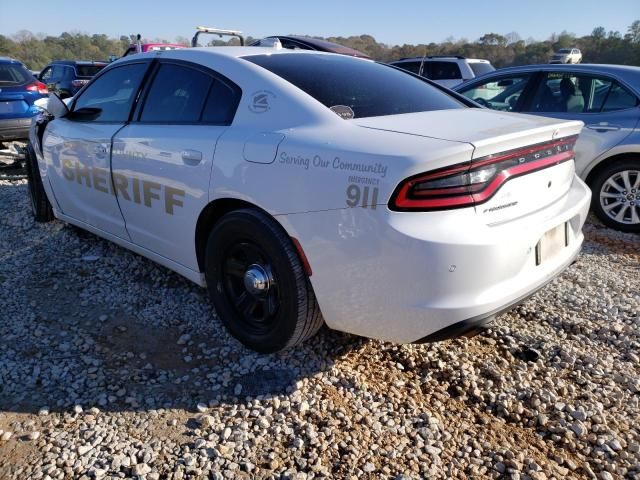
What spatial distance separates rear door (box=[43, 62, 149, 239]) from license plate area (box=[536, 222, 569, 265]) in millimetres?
2481

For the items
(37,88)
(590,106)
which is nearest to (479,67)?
(590,106)

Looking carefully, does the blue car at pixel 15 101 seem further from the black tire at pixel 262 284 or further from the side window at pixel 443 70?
the side window at pixel 443 70

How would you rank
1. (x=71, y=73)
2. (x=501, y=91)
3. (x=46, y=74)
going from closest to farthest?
1. (x=501, y=91)
2. (x=71, y=73)
3. (x=46, y=74)

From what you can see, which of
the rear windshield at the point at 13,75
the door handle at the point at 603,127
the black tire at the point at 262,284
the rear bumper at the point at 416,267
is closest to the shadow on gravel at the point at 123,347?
the black tire at the point at 262,284

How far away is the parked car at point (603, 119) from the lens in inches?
192

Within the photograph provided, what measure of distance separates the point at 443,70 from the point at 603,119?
7.59m

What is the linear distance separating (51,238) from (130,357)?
227 cm

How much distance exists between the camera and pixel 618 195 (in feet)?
16.4

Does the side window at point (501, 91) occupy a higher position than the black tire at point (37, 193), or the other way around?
the side window at point (501, 91)

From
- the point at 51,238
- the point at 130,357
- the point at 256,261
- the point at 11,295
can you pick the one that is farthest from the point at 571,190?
the point at 51,238

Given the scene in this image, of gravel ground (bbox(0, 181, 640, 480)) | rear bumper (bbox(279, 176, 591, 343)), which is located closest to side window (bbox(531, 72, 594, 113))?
gravel ground (bbox(0, 181, 640, 480))

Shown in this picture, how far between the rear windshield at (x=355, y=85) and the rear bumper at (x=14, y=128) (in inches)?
244

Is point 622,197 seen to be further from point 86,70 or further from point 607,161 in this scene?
point 86,70

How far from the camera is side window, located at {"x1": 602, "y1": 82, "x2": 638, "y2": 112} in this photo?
192 inches
